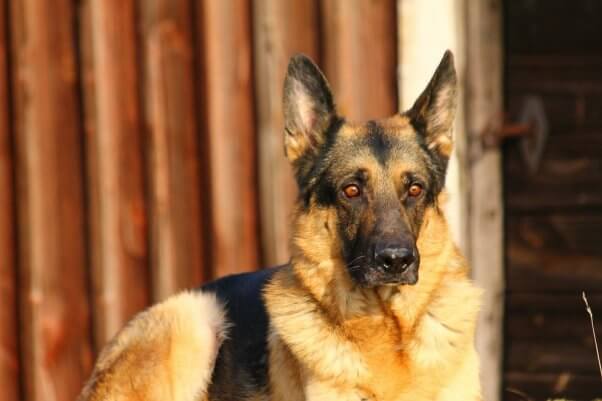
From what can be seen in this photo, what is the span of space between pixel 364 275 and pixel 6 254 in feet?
9.64

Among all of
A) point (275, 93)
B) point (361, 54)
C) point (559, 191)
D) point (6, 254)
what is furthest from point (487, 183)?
point (6, 254)

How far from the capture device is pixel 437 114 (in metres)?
5.93

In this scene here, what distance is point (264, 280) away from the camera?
636 centimetres

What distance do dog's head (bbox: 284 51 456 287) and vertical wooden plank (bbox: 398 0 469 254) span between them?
46.2 inches

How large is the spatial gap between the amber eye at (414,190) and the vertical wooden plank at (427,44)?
1571 mm

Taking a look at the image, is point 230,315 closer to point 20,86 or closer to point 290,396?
point 290,396

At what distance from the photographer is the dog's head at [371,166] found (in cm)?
Result: 541

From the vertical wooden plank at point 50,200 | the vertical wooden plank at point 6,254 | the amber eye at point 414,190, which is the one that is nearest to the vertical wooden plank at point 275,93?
the vertical wooden plank at point 50,200

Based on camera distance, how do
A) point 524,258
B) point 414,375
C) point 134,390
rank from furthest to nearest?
1. point 524,258
2. point 134,390
3. point 414,375

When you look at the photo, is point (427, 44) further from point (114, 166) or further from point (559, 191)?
point (114, 166)

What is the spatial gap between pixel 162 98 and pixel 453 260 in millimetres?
2413

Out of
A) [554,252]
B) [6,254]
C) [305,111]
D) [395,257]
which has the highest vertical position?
[305,111]

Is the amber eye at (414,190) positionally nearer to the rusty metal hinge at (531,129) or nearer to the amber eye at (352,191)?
the amber eye at (352,191)

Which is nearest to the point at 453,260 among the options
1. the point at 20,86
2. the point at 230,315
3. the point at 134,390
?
the point at 230,315
